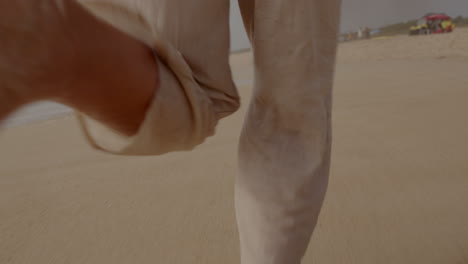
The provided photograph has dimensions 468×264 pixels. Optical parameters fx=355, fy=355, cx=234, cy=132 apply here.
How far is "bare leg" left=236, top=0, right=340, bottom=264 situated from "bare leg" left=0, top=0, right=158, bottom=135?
16cm

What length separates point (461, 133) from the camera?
118 cm

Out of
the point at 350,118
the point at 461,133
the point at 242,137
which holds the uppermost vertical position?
the point at 242,137

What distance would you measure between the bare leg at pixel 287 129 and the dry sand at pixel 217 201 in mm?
244

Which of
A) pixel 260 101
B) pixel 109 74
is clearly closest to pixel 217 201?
pixel 260 101

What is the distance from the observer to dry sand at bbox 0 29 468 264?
2.29 ft

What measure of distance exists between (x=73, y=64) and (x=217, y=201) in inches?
25.2

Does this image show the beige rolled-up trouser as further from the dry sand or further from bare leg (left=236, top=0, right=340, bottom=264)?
the dry sand

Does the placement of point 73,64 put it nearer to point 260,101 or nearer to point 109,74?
point 109,74

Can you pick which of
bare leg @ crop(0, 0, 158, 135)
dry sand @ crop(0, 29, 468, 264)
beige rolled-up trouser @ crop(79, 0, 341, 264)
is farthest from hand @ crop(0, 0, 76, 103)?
dry sand @ crop(0, 29, 468, 264)

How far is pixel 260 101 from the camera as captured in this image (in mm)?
A: 492

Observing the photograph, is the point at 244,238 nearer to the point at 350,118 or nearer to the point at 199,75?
the point at 199,75

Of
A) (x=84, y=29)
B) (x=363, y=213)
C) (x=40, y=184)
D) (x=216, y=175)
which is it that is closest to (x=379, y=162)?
(x=363, y=213)

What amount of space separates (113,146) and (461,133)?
1179 millimetres

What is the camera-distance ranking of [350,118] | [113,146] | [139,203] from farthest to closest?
[350,118] < [139,203] < [113,146]
